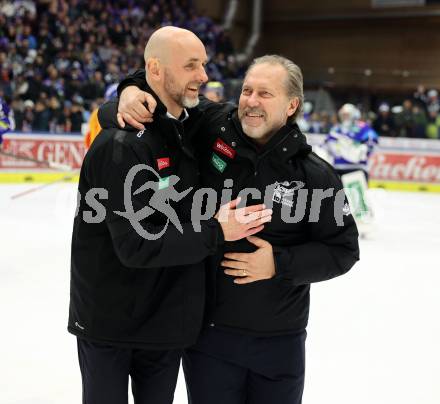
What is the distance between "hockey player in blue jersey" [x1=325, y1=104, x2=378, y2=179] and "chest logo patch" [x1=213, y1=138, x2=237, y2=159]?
22.9 ft

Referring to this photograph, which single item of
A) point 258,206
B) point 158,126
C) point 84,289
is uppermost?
point 158,126

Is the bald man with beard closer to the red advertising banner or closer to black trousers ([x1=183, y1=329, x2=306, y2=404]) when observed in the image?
black trousers ([x1=183, y1=329, x2=306, y2=404])

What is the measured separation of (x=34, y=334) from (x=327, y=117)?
13.3 metres

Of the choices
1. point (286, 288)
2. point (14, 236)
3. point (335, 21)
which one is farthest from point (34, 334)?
point (335, 21)

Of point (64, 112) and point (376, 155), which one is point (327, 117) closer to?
point (376, 155)

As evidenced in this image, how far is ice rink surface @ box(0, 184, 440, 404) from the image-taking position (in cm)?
384

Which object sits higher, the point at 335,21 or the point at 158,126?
the point at 335,21

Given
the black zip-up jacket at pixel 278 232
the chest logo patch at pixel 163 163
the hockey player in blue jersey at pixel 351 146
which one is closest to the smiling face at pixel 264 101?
the black zip-up jacket at pixel 278 232

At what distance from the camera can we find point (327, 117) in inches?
664

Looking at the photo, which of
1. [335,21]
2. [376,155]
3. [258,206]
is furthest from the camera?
[335,21]

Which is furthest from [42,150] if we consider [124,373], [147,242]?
[147,242]

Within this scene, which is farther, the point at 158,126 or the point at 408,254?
the point at 408,254

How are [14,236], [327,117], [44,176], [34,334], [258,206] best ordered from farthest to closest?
1. [327,117]
2. [44,176]
3. [14,236]
4. [34,334]
5. [258,206]

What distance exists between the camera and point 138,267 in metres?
2.12
